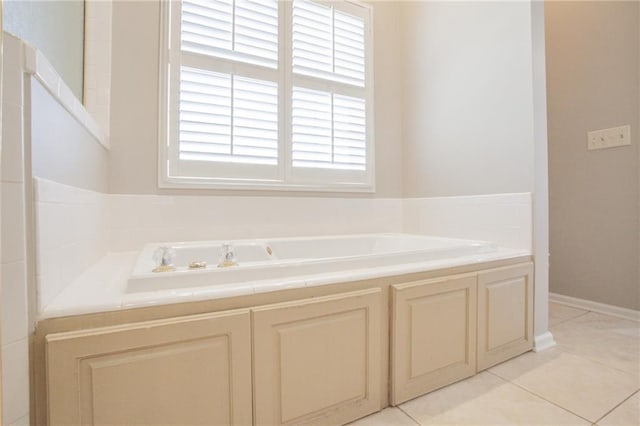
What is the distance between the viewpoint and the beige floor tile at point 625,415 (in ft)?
3.37

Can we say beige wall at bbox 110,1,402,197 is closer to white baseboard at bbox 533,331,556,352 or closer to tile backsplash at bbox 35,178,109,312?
tile backsplash at bbox 35,178,109,312

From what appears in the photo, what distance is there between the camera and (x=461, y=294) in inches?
50.1

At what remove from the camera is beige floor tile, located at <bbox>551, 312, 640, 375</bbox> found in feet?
4.77

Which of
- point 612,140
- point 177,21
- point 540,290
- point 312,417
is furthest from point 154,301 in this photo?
point 612,140

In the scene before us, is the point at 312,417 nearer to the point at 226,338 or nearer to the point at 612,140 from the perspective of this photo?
the point at 226,338

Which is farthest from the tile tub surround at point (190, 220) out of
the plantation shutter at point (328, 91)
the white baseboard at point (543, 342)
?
the white baseboard at point (543, 342)

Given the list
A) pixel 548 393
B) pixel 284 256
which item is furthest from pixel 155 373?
pixel 548 393

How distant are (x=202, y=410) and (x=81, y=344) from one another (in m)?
0.35

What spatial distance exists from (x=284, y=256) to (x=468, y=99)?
61.6 inches

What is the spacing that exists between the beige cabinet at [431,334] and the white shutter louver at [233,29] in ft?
5.57

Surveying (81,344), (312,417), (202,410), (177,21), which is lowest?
(312,417)

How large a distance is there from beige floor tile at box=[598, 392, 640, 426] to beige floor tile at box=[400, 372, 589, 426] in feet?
0.29

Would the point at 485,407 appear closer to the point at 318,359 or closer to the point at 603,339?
the point at 318,359

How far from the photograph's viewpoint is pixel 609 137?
2041 mm
